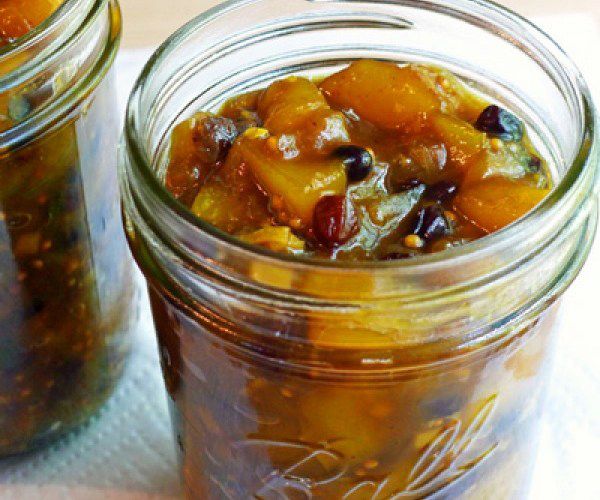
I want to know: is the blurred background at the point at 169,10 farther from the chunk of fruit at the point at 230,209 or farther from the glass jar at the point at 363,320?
the chunk of fruit at the point at 230,209

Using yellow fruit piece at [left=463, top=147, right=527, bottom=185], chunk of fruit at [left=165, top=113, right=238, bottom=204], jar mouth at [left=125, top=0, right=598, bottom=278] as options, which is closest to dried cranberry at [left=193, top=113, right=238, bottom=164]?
chunk of fruit at [left=165, top=113, right=238, bottom=204]

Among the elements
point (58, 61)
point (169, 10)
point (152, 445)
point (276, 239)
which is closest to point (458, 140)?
point (276, 239)

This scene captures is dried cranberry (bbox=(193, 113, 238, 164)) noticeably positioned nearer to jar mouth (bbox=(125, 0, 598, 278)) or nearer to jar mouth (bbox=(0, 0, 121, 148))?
jar mouth (bbox=(125, 0, 598, 278))

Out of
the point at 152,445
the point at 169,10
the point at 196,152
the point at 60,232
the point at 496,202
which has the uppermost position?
the point at 496,202

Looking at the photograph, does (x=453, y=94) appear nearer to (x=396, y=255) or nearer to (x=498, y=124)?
(x=498, y=124)

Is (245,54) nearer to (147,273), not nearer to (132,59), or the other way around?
(147,273)

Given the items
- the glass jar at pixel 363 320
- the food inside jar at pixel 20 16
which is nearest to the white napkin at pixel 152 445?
A: the glass jar at pixel 363 320
